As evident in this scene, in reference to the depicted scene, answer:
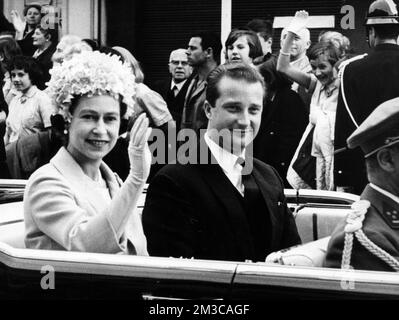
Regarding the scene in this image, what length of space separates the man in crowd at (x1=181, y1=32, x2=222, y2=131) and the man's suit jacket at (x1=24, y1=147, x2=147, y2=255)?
137cm

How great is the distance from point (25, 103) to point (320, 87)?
1815mm

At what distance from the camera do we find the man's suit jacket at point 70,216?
235 centimetres

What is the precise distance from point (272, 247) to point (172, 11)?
266 cm

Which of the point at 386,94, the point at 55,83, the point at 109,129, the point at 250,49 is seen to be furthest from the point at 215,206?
the point at 250,49

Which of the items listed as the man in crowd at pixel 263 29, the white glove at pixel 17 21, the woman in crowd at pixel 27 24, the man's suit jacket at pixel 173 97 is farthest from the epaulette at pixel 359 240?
the white glove at pixel 17 21

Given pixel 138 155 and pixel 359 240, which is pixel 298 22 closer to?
pixel 138 155

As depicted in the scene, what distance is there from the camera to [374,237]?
2055mm

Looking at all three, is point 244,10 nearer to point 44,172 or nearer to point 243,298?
point 44,172

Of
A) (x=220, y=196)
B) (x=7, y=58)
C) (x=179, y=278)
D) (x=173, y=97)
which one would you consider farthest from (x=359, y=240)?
(x=7, y=58)

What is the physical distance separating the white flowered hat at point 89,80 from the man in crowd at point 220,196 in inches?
10.5

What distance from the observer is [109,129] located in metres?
2.58

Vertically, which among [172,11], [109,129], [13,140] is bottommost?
[13,140]

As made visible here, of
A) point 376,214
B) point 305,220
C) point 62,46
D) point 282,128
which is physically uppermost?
point 62,46

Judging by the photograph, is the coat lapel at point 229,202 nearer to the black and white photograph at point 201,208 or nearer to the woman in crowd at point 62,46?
the black and white photograph at point 201,208
